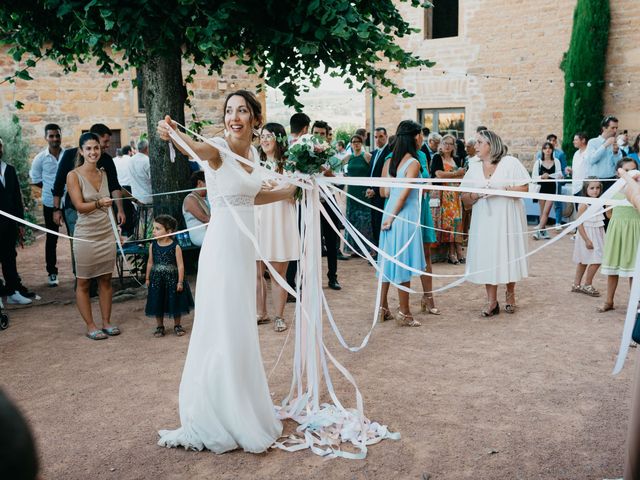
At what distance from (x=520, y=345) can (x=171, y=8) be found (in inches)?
195

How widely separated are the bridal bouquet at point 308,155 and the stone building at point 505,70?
12659mm

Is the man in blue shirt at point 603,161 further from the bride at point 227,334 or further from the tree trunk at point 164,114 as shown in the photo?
the bride at point 227,334

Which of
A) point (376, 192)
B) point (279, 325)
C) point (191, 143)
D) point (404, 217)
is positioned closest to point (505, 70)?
point (376, 192)

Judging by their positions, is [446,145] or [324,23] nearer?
[324,23]

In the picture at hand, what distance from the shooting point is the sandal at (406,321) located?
652 centimetres

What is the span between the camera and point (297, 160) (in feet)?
13.6

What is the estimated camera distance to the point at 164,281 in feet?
20.6

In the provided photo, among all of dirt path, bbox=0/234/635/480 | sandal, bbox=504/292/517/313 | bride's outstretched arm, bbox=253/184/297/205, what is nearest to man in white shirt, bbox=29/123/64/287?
dirt path, bbox=0/234/635/480

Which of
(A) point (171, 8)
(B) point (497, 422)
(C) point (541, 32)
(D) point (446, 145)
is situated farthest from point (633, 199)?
(C) point (541, 32)

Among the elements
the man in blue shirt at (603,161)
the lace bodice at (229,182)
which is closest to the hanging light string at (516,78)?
the man in blue shirt at (603,161)

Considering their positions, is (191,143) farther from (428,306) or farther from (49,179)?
(49,179)

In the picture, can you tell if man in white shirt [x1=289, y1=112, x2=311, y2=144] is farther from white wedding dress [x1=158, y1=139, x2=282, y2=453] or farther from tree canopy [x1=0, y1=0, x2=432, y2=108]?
white wedding dress [x1=158, y1=139, x2=282, y2=453]

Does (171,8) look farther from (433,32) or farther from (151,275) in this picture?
(433,32)

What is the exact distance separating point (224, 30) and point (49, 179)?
13.2ft
